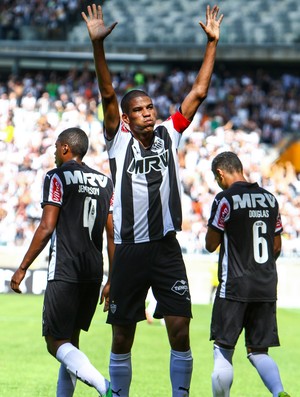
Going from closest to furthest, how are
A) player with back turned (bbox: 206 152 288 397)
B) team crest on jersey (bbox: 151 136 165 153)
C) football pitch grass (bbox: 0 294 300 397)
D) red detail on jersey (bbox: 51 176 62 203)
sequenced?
team crest on jersey (bbox: 151 136 165 153)
red detail on jersey (bbox: 51 176 62 203)
player with back turned (bbox: 206 152 288 397)
football pitch grass (bbox: 0 294 300 397)

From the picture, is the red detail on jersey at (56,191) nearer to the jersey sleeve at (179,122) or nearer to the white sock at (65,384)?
the jersey sleeve at (179,122)

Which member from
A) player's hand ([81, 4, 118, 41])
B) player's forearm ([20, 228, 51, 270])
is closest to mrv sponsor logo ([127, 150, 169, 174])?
player's forearm ([20, 228, 51, 270])

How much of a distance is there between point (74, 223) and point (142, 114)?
943 mm

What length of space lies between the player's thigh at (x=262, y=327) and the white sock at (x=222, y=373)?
19cm

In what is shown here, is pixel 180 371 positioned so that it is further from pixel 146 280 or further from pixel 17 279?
pixel 17 279

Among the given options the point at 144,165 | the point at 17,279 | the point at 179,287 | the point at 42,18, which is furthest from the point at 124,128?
the point at 42,18

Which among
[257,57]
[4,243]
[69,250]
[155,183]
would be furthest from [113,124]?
[257,57]

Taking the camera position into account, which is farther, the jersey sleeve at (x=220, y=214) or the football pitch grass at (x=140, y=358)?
the football pitch grass at (x=140, y=358)

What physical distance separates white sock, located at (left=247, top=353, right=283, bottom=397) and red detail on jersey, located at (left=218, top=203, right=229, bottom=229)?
100 cm

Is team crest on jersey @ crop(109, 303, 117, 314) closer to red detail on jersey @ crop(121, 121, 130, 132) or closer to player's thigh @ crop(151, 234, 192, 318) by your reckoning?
player's thigh @ crop(151, 234, 192, 318)

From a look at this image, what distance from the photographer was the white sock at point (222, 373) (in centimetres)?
741

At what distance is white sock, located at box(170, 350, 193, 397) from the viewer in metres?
7.09

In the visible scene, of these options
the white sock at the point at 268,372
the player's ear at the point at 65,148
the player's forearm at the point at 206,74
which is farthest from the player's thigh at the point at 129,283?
Result: the player's forearm at the point at 206,74

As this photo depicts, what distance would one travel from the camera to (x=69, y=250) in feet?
23.9
